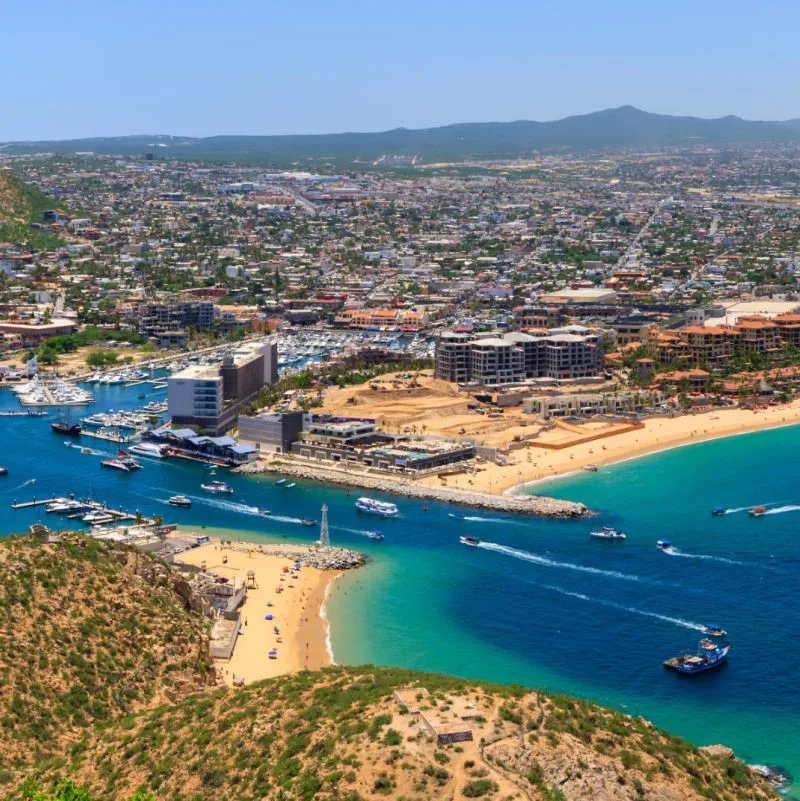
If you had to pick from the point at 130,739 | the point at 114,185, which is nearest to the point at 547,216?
the point at 114,185

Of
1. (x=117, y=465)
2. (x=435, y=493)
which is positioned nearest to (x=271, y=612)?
(x=435, y=493)

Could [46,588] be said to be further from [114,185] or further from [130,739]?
[114,185]

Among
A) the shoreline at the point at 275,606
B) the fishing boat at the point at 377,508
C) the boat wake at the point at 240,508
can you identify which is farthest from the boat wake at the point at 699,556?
the boat wake at the point at 240,508

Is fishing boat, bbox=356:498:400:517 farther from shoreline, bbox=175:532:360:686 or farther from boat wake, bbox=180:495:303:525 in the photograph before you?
shoreline, bbox=175:532:360:686

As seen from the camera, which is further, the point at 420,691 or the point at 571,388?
the point at 571,388

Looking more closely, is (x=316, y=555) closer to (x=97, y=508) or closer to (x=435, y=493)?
(x=435, y=493)

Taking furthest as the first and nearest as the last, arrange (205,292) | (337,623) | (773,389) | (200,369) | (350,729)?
(205,292) → (773,389) → (200,369) → (337,623) → (350,729)

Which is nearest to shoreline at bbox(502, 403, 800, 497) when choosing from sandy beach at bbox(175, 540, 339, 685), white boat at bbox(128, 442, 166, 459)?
sandy beach at bbox(175, 540, 339, 685)
